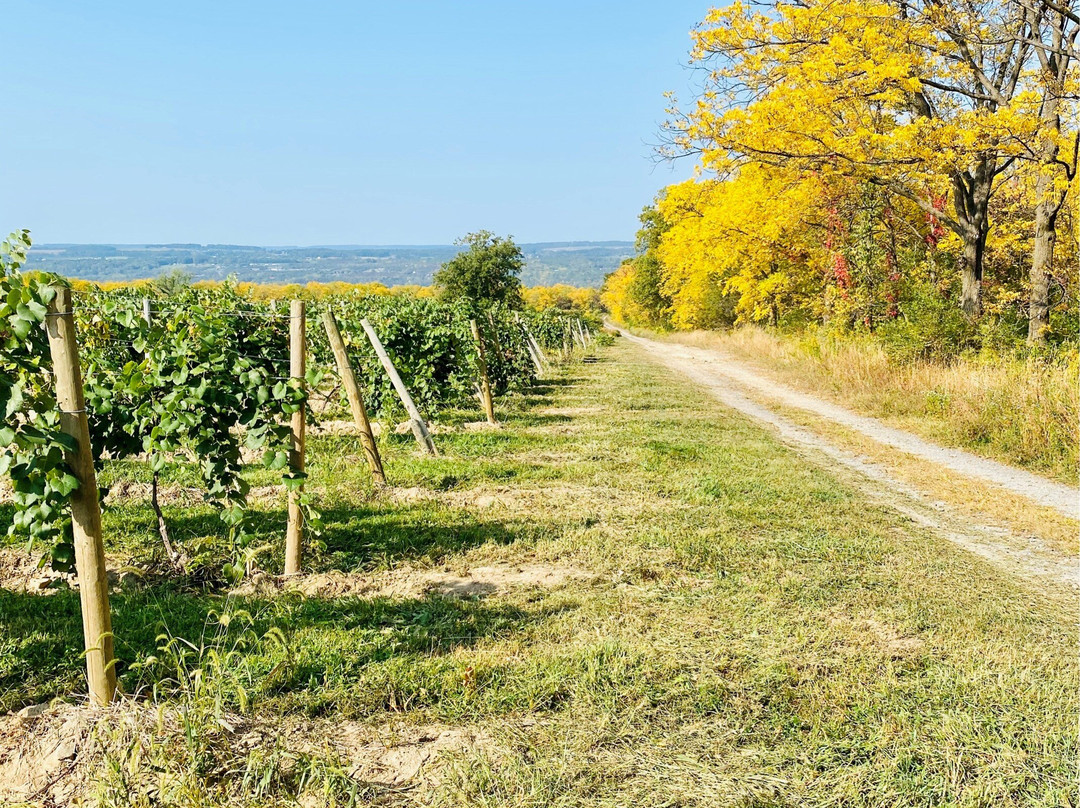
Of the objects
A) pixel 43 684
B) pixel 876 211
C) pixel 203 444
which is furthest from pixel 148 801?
pixel 876 211

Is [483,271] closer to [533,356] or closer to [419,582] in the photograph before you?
[533,356]

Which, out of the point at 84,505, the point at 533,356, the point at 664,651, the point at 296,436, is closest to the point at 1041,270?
the point at 533,356

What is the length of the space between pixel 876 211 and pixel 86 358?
18.1 m

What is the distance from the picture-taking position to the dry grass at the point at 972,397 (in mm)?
8547

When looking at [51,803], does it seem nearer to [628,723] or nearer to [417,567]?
[628,723]

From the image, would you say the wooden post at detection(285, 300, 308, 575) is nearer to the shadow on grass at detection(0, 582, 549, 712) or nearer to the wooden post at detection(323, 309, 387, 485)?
the shadow on grass at detection(0, 582, 549, 712)

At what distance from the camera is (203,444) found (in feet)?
14.2

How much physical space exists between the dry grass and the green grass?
3.35 meters

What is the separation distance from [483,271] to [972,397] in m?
38.1

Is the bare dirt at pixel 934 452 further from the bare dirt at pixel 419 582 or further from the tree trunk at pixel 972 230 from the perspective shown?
the bare dirt at pixel 419 582

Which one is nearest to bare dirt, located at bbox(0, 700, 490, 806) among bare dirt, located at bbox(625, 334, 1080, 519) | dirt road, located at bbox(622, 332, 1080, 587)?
dirt road, located at bbox(622, 332, 1080, 587)

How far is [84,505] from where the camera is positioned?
287 centimetres

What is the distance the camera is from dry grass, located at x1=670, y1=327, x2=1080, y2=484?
8.55 meters

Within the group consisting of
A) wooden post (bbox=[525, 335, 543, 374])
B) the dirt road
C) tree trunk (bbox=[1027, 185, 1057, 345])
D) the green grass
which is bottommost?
the dirt road
